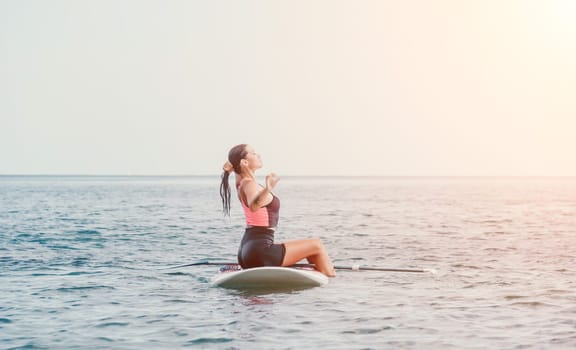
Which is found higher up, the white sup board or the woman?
the woman

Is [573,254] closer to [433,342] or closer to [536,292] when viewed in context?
[536,292]

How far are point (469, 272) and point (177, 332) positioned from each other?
8746mm

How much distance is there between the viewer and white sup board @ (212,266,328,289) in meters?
14.8

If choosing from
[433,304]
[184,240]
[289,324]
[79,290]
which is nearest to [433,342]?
[289,324]

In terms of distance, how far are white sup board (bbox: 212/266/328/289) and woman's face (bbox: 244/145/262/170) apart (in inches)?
68.8

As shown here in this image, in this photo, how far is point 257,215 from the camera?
14.8 meters

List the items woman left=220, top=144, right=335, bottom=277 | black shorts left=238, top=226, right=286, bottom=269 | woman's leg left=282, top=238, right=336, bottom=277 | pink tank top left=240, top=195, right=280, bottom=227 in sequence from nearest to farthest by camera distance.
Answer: woman left=220, top=144, right=335, bottom=277 < pink tank top left=240, top=195, right=280, bottom=227 < black shorts left=238, top=226, right=286, bottom=269 < woman's leg left=282, top=238, right=336, bottom=277

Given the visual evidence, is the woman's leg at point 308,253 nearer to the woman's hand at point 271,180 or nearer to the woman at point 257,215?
the woman at point 257,215

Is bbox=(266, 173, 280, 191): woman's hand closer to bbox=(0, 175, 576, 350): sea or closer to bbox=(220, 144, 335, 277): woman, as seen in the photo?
bbox=(220, 144, 335, 277): woman

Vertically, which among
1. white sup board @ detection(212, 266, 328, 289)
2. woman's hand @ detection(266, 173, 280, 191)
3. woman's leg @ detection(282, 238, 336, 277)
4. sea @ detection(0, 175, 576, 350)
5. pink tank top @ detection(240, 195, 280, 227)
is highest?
woman's hand @ detection(266, 173, 280, 191)

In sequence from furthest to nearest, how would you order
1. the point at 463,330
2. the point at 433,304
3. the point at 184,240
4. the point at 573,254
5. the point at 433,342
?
the point at 184,240
the point at 573,254
the point at 433,304
the point at 463,330
the point at 433,342

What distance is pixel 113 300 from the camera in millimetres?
14375

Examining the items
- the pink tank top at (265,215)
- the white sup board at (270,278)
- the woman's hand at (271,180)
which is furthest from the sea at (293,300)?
the woman's hand at (271,180)

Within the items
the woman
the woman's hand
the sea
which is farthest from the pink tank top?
the sea
